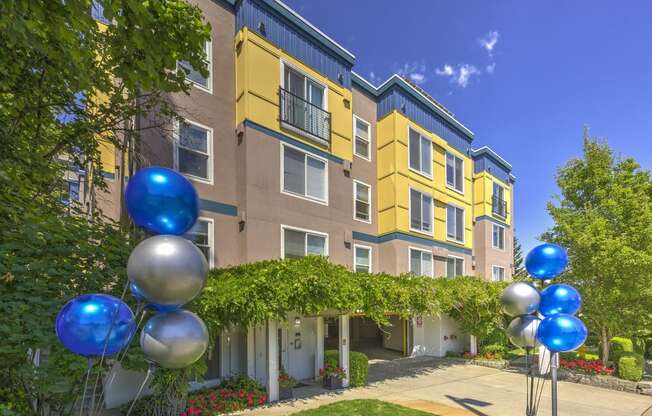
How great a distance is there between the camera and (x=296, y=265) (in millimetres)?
9102

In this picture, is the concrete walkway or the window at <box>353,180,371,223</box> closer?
Answer: the concrete walkway

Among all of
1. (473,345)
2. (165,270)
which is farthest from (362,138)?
(165,270)

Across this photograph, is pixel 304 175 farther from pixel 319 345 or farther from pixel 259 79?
pixel 319 345

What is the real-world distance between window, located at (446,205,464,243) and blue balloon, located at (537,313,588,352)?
39.6 feet

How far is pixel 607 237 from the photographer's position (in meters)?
12.3

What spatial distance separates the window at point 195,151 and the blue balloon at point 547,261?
8.34 m

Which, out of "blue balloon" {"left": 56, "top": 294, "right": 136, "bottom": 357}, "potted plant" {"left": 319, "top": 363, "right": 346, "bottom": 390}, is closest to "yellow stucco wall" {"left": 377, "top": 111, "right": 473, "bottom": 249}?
"potted plant" {"left": 319, "top": 363, "right": 346, "bottom": 390}

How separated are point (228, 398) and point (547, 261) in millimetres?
8042

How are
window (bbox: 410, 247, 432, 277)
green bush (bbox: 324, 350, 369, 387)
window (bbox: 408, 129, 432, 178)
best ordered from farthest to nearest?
1. window (bbox: 408, 129, 432, 178)
2. window (bbox: 410, 247, 432, 277)
3. green bush (bbox: 324, 350, 369, 387)

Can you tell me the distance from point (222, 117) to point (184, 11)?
508cm

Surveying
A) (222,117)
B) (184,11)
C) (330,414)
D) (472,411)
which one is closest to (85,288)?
(184,11)

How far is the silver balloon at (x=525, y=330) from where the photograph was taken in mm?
6805

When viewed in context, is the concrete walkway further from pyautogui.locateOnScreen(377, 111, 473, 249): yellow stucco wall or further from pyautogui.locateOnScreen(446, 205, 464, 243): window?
pyautogui.locateOnScreen(446, 205, 464, 243): window

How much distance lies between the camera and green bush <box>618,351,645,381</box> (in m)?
11.9
